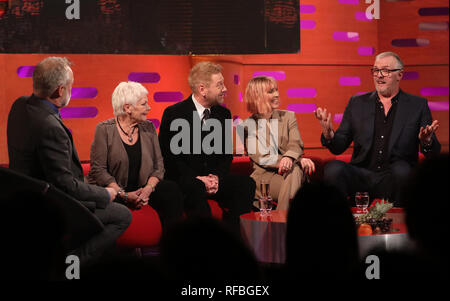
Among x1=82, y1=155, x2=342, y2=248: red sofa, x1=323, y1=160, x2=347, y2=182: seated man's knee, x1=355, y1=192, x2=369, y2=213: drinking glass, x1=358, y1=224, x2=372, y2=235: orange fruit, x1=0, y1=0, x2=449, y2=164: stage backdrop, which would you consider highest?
x1=0, y1=0, x2=449, y2=164: stage backdrop

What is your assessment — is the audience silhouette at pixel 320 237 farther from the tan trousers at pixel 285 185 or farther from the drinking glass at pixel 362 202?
the tan trousers at pixel 285 185

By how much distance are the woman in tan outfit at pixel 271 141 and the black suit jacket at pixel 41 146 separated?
1.59 meters

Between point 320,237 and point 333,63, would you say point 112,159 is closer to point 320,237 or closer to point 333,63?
point 333,63

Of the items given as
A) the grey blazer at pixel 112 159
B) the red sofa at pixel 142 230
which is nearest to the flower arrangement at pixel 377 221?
the red sofa at pixel 142 230

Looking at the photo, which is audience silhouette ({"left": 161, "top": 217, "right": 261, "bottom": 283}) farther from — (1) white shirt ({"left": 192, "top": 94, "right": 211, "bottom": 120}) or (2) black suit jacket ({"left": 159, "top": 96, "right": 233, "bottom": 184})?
(1) white shirt ({"left": 192, "top": 94, "right": 211, "bottom": 120})

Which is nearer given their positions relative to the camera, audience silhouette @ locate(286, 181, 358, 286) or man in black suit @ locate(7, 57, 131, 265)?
audience silhouette @ locate(286, 181, 358, 286)

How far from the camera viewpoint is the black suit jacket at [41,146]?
3104 millimetres

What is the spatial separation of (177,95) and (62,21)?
5.02ft

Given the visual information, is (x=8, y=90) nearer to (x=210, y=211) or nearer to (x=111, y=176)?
(x=111, y=176)

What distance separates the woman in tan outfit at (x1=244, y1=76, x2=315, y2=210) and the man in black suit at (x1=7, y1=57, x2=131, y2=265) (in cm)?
143

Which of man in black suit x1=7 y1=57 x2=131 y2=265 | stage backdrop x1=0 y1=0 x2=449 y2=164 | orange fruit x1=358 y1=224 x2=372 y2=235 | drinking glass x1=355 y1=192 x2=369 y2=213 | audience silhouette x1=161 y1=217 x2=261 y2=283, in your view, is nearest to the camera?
audience silhouette x1=161 y1=217 x2=261 y2=283

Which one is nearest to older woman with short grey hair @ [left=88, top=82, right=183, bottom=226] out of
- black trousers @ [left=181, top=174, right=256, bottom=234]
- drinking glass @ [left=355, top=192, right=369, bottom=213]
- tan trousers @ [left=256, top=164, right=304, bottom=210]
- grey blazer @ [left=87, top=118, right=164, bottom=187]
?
grey blazer @ [left=87, top=118, right=164, bottom=187]

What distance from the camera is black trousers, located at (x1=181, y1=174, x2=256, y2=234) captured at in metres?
3.89
